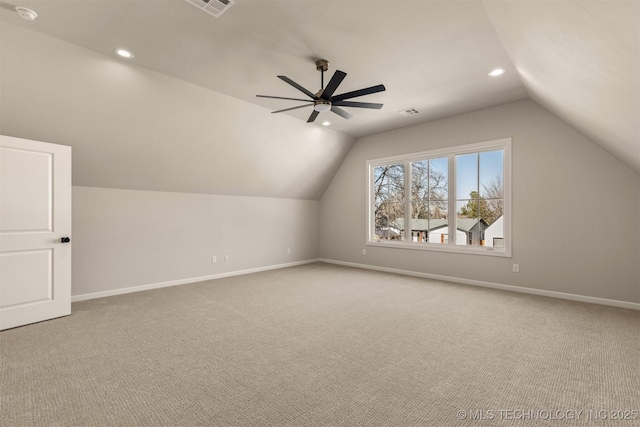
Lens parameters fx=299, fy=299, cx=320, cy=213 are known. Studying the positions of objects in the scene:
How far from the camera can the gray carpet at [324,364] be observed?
1833mm

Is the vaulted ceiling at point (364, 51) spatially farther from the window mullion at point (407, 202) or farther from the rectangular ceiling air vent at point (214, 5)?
the window mullion at point (407, 202)

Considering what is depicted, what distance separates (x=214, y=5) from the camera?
2486mm

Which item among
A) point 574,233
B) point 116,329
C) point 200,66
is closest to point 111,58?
point 200,66

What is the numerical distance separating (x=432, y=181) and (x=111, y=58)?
207 inches

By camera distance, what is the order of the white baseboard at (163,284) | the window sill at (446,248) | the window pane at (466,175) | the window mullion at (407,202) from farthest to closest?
the window mullion at (407,202), the window pane at (466,175), the window sill at (446,248), the white baseboard at (163,284)

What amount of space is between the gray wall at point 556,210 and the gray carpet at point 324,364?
0.52 meters

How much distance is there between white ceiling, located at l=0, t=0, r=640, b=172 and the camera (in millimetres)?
2112

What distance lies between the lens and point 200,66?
353cm

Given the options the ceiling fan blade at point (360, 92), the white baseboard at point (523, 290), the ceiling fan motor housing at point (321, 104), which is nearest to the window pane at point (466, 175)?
the white baseboard at point (523, 290)

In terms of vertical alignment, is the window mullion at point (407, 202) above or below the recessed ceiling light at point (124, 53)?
below

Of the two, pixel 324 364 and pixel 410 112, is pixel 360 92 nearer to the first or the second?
pixel 410 112

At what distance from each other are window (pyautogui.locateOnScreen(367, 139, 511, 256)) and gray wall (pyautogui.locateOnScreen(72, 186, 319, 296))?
7.04 feet

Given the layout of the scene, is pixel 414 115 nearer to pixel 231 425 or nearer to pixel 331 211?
pixel 331 211

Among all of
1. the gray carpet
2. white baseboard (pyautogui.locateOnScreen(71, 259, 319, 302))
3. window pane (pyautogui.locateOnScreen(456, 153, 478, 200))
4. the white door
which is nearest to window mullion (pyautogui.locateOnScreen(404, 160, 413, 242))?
window pane (pyautogui.locateOnScreen(456, 153, 478, 200))
